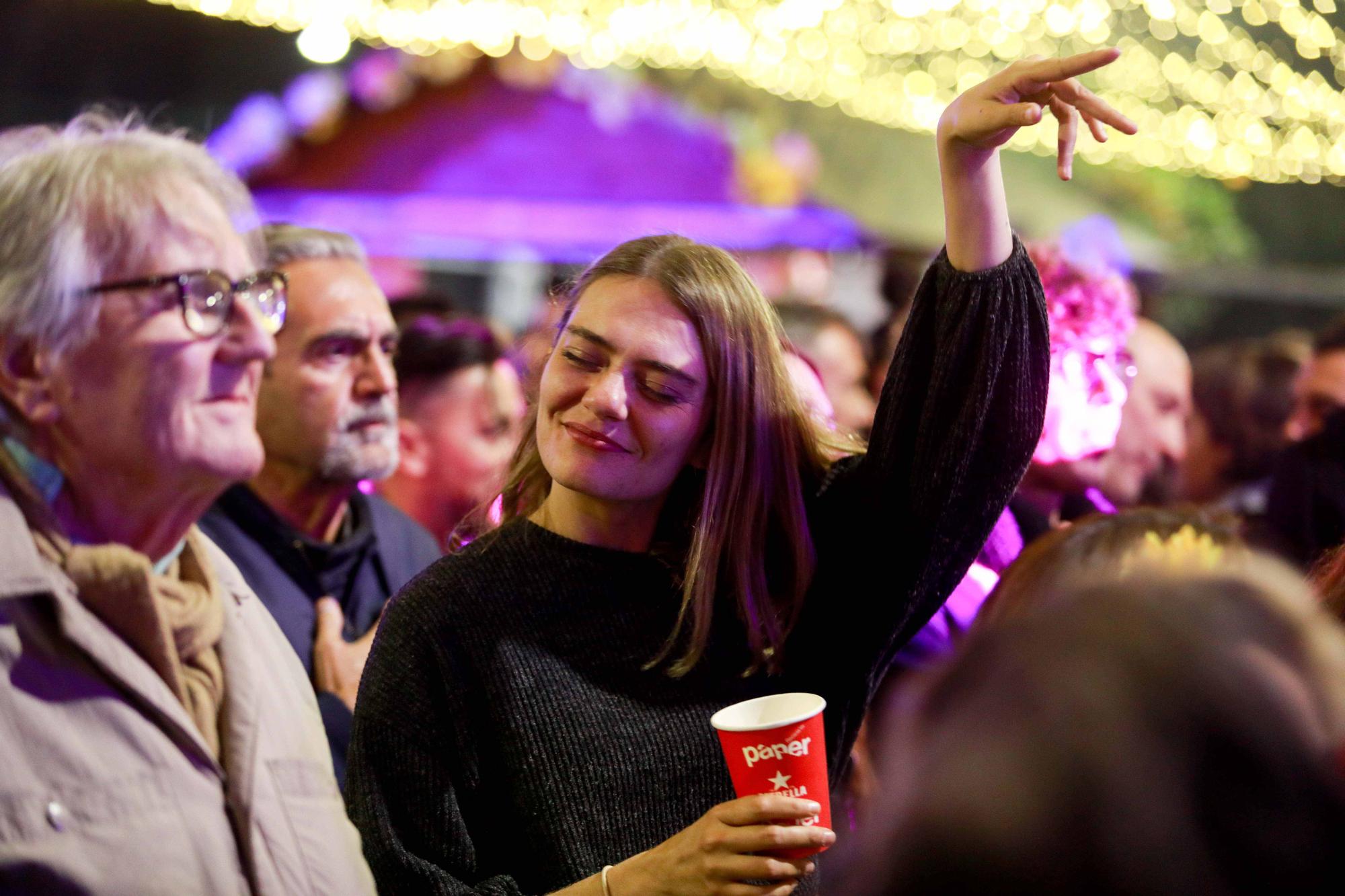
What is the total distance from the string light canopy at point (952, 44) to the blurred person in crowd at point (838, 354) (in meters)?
3.29

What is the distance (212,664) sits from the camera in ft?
5.87

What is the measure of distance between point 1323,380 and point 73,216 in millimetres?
4702

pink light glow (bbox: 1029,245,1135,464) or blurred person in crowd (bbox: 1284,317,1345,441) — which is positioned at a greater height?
pink light glow (bbox: 1029,245,1135,464)

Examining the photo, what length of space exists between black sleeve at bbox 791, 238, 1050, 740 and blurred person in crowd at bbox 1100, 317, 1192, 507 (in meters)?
1.43

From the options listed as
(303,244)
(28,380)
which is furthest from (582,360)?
(303,244)

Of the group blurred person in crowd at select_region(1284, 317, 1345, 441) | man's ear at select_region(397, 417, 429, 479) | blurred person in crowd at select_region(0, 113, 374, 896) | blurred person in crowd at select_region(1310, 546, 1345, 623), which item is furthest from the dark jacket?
blurred person in crowd at select_region(1284, 317, 1345, 441)

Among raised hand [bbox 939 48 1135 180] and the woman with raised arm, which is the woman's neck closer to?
the woman with raised arm

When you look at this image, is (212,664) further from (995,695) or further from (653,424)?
(995,695)

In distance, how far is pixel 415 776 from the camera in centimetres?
184

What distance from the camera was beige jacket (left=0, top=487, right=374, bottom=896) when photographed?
1.51m

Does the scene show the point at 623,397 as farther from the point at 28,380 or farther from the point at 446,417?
the point at 446,417

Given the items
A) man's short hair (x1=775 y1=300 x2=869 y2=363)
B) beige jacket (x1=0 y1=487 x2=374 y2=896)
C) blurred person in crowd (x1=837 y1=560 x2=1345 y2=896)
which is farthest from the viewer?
man's short hair (x1=775 y1=300 x2=869 y2=363)

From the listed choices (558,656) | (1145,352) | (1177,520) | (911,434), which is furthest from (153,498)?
(1145,352)

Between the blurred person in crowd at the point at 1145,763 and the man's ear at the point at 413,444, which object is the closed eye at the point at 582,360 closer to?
the blurred person in crowd at the point at 1145,763
